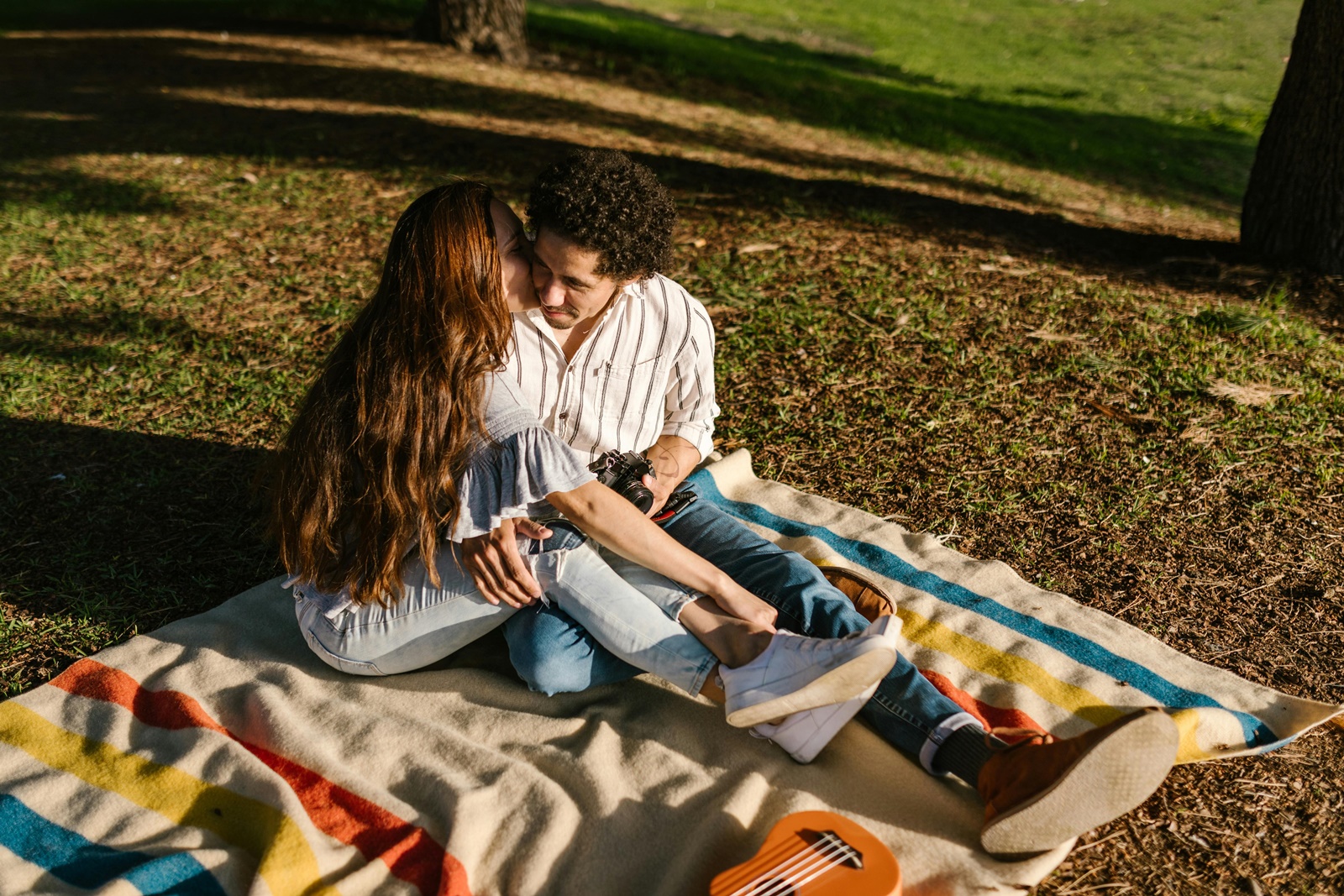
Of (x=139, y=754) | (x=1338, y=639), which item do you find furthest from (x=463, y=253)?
(x=1338, y=639)

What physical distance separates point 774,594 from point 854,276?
11.4ft

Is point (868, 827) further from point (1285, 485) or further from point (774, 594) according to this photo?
point (1285, 485)

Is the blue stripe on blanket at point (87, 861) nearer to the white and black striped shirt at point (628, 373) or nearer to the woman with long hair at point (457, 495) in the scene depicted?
the woman with long hair at point (457, 495)

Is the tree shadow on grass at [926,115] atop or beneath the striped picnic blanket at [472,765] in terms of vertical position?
atop

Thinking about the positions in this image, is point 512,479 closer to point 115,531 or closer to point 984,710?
point 984,710

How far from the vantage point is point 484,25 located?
1091cm

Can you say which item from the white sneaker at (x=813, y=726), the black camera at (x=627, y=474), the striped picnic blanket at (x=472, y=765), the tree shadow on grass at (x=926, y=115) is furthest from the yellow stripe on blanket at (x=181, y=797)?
the tree shadow on grass at (x=926, y=115)

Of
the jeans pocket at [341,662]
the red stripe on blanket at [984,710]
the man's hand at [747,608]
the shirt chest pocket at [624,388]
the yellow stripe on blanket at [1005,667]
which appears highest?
the shirt chest pocket at [624,388]

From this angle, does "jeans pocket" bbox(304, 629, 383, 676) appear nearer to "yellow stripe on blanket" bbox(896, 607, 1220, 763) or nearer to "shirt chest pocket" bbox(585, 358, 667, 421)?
"shirt chest pocket" bbox(585, 358, 667, 421)

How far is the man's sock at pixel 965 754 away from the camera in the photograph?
2.67 meters

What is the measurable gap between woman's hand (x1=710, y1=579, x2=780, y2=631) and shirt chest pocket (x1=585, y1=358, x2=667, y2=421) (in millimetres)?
807

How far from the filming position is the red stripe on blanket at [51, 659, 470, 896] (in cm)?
253

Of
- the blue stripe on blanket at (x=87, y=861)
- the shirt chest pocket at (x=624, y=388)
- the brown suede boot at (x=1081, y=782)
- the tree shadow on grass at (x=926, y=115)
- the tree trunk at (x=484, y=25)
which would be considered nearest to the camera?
the brown suede boot at (x=1081, y=782)

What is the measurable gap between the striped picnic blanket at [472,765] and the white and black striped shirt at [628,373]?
0.85 metres
